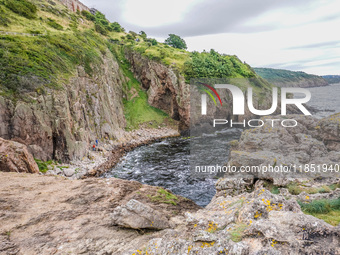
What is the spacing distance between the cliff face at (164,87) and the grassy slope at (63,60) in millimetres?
1699

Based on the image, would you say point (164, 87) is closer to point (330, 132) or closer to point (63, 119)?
point (63, 119)

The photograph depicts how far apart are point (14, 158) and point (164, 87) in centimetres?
4137

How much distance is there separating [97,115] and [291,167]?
3117cm

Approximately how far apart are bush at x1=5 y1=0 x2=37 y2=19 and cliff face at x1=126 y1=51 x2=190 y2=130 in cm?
2683

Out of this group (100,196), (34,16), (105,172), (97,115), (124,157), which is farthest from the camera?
(34,16)

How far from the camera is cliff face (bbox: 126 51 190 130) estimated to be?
159 ft

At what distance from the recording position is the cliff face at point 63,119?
68.9 ft

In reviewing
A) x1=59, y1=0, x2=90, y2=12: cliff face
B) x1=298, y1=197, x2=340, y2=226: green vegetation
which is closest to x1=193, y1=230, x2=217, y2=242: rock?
x1=298, y1=197, x2=340, y2=226: green vegetation

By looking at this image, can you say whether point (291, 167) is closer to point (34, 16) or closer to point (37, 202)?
point (37, 202)

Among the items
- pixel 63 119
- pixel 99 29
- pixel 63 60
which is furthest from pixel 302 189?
pixel 99 29

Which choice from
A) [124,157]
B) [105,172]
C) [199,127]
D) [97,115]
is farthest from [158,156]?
[199,127]

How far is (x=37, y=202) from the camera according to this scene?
9.54 meters

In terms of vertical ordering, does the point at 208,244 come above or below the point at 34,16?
below

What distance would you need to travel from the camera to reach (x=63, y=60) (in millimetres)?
31031
